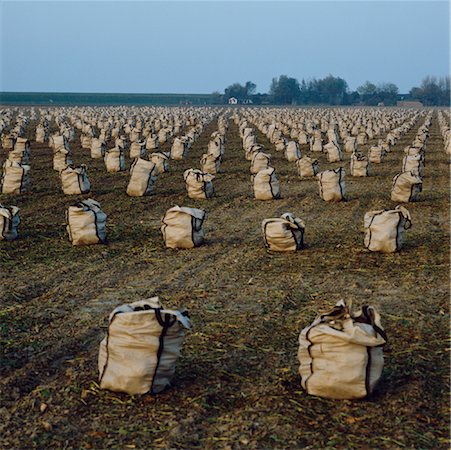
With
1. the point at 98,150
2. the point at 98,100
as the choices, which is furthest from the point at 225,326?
the point at 98,100

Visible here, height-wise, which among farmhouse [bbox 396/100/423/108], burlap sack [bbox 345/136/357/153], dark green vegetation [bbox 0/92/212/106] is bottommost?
burlap sack [bbox 345/136/357/153]

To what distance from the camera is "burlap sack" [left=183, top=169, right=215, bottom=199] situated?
47.2ft

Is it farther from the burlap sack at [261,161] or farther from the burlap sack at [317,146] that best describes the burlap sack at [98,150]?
the burlap sack at [317,146]

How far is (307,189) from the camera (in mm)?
15578

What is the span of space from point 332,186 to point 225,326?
25.0 ft

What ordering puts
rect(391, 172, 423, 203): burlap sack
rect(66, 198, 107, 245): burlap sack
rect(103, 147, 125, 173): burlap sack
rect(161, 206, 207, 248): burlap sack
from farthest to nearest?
1. rect(103, 147, 125, 173): burlap sack
2. rect(391, 172, 423, 203): burlap sack
3. rect(66, 198, 107, 245): burlap sack
4. rect(161, 206, 207, 248): burlap sack

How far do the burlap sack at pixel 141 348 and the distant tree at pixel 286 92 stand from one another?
11666 cm

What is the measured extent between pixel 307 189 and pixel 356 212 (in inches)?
117

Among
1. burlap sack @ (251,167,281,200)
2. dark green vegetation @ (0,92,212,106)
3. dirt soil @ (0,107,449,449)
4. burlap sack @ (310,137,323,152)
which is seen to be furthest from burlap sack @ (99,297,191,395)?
dark green vegetation @ (0,92,212,106)

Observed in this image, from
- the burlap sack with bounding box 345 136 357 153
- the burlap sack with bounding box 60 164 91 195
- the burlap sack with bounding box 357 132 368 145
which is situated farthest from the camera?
the burlap sack with bounding box 357 132 368 145

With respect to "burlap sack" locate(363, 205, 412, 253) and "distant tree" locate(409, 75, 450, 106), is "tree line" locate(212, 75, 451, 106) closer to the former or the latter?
"distant tree" locate(409, 75, 450, 106)

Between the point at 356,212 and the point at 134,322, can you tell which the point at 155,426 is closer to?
the point at 134,322

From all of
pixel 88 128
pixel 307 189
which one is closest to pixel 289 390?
pixel 307 189

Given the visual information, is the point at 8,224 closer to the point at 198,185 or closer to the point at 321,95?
the point at 198,185
